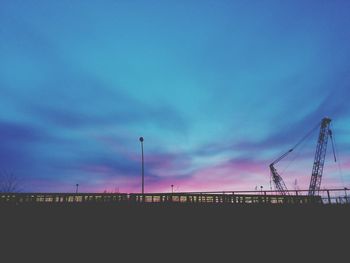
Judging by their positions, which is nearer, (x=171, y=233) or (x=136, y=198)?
(x=171, y=233)

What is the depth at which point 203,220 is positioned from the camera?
20703 mm

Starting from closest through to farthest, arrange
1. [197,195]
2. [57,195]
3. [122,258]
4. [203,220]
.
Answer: [122,258] < [203,220] < [57,195] < [197,195]

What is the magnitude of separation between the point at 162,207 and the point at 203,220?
10.8ft

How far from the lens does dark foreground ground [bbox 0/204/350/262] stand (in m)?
16.8

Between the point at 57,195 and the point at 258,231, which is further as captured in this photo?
the point at 57,195

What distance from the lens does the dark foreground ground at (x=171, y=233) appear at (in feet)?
55.1

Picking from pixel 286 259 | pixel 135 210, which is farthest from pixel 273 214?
pixel 135 210

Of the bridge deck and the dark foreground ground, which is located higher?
the bridge deck

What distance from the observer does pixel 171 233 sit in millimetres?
18891

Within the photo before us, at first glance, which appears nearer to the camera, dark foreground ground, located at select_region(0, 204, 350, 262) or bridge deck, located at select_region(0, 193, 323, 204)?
dark foreground ground, located at select_region(0, 204, 350, 262)

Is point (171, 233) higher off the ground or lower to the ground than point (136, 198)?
lower

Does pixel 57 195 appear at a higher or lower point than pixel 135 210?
higher

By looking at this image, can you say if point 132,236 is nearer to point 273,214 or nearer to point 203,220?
point 203,220

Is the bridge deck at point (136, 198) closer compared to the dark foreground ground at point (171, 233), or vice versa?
the dark foreground ground at point (171, 233)
